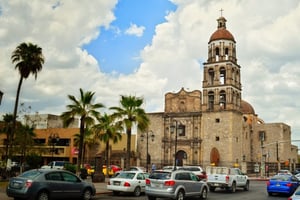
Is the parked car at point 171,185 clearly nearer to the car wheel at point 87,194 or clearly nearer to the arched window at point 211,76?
the car wheel at point 87,194

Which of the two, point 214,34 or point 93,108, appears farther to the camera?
point 214,34

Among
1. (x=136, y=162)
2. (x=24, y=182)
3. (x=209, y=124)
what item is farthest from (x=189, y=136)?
(x=24, y=182)

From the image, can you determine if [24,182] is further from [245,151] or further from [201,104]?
[245,151]

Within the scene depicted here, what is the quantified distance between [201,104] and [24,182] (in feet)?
170

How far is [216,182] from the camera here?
25.5 m

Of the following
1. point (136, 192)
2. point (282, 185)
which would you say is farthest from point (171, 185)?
point (282, 185)

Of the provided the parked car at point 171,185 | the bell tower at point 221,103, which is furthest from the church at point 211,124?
the parked car at point 171,185

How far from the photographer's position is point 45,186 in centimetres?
1522

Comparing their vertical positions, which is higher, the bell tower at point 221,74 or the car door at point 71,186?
the bell tower at point 221,74

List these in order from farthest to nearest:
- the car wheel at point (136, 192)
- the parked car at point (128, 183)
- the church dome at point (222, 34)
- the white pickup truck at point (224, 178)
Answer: the church dome at point (222, 34)
the white pickup truck at point (224, 178)
the car wheel at point (136, 192)
the parked car at point (128, 183)

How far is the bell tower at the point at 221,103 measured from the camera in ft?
198

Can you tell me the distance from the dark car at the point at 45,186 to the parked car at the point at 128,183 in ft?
13.1

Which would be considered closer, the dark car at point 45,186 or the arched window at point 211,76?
the dark car at point 45,186

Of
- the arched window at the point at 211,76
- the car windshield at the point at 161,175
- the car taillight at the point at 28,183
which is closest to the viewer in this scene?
the car taillight at the point at 28,183
